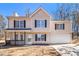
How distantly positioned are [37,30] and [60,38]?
56 cm

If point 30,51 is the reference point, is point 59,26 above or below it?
above

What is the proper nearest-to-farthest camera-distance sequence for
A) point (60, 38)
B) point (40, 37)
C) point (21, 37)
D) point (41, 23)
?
point (60, 38), point (21, 37), point (40, 37), point (41, 23)

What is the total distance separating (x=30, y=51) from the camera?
10008 millimetres

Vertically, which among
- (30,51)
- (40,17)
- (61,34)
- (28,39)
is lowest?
(30,51)

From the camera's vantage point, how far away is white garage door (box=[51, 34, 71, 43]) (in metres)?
10.2

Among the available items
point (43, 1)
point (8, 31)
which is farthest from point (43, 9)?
point (8, 31)

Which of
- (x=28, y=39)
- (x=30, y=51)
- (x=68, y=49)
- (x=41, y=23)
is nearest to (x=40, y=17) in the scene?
(x=41, y=23)

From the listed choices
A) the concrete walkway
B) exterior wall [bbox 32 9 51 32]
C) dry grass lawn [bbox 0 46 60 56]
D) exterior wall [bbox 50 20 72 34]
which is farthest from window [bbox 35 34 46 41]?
the concrete walkway

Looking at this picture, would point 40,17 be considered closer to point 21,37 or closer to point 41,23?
point 41,23

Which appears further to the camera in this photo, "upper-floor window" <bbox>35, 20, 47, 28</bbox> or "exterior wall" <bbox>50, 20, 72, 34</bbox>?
"upper-floor window" <bbox>35, 20, 47, 28</bbox>

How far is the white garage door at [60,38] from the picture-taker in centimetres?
1016

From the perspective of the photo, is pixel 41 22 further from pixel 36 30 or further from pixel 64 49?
pixel 64 49

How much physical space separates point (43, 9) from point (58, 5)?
1.22ft

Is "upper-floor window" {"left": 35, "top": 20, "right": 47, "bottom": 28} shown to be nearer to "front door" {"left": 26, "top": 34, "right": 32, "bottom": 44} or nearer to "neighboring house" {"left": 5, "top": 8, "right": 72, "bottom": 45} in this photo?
"neighboring house" {"left": 5, "top": 8, "right": 72, "bottom": 45}
